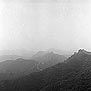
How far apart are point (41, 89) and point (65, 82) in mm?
25222

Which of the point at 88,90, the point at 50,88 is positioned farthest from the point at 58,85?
the point at 88,90

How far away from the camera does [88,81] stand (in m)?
185

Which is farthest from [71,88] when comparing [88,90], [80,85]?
[88,90]

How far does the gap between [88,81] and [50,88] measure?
121 ft

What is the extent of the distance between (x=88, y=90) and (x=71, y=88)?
2080 centimetres

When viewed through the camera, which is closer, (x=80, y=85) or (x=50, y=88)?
(x=80, y=85)

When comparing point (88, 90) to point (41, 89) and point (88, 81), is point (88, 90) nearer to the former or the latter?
point (88, 81)

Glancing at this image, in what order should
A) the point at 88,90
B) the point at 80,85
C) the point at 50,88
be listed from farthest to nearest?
1. the point at 50,88
2. the point at 80,85
3. the point at 88,90

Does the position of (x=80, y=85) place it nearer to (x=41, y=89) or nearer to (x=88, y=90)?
(x=88, y=90)

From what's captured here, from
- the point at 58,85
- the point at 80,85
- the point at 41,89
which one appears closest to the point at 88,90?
the point at 80,85

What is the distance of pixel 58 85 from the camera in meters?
194

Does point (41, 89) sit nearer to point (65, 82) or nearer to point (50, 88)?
point (50, 88)

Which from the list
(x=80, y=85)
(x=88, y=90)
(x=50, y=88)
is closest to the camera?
(x=88, y=90)

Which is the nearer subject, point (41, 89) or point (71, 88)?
point (71, 88)
